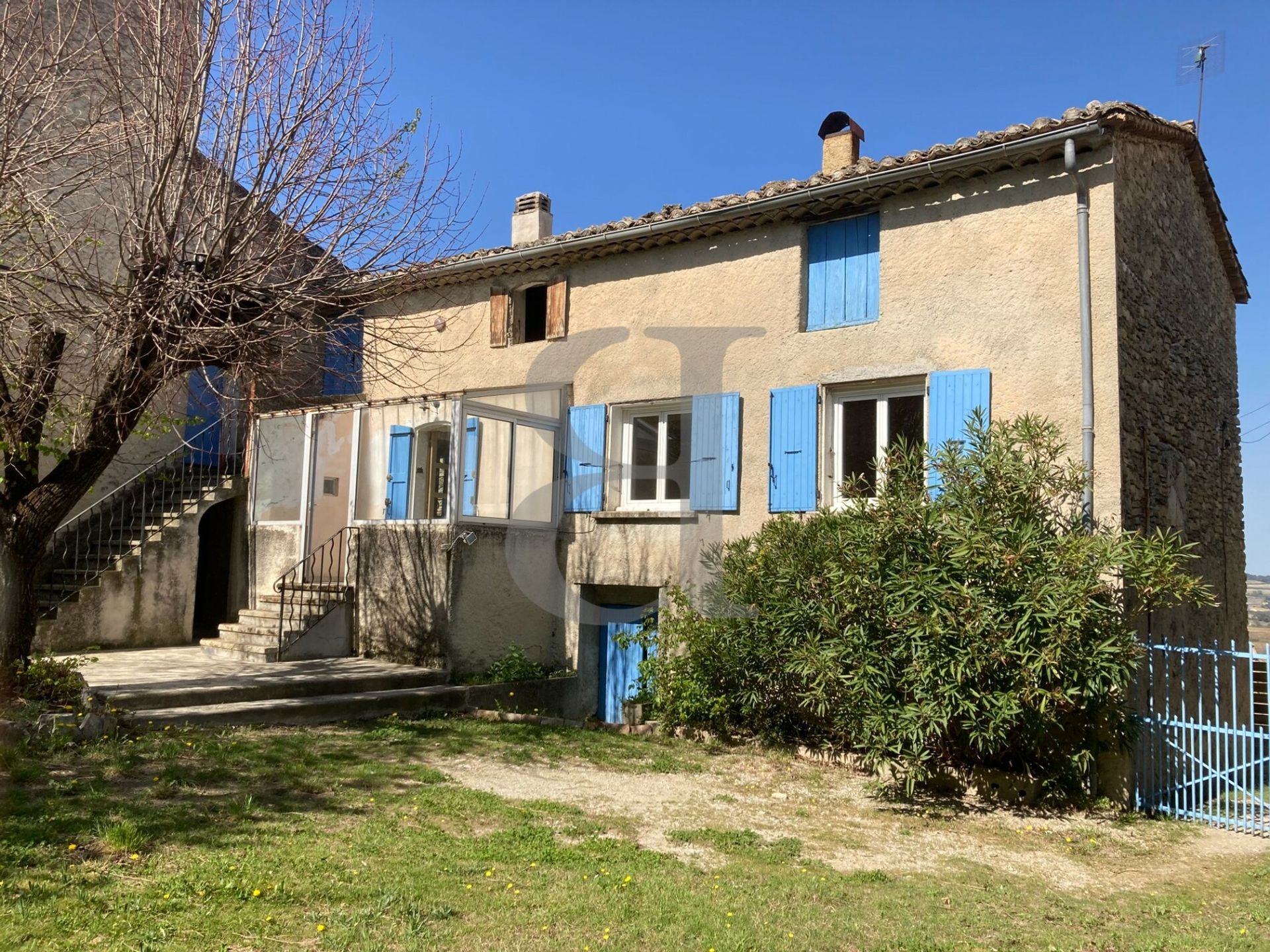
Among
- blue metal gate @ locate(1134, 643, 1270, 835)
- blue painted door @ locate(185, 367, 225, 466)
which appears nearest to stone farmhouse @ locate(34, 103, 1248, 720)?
blue metal gate @ locate(1134, 643, 1270, 835)

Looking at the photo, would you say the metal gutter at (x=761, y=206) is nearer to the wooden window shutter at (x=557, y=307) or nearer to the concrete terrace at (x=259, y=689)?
the wooden window shutter at (x=557, y=307)

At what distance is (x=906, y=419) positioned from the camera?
33.1 feet

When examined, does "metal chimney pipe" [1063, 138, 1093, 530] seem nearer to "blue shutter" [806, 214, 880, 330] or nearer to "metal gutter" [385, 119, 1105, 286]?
"metal gutter" [385, 119, 1105, 286]

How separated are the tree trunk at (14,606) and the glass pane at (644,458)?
6.51 metres

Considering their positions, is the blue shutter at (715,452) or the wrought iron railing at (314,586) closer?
the blue shutter at (715,452)

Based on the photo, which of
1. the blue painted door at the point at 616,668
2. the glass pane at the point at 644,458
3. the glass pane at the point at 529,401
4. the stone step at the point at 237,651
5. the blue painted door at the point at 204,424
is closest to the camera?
the stone step at the point at 237,651

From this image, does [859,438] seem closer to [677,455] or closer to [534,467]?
[677,455]

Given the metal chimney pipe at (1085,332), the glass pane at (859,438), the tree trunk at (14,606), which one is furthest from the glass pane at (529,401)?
the metal chimney pipe at (1085,332)

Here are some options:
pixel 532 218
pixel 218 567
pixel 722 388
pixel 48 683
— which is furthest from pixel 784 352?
pixel 218 567

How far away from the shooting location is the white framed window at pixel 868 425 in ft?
32.8

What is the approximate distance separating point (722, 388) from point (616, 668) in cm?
381

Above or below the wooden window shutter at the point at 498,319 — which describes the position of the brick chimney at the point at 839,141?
above

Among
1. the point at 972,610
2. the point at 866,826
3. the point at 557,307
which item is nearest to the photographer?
the point at 866,826

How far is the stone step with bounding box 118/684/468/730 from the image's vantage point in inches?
326
